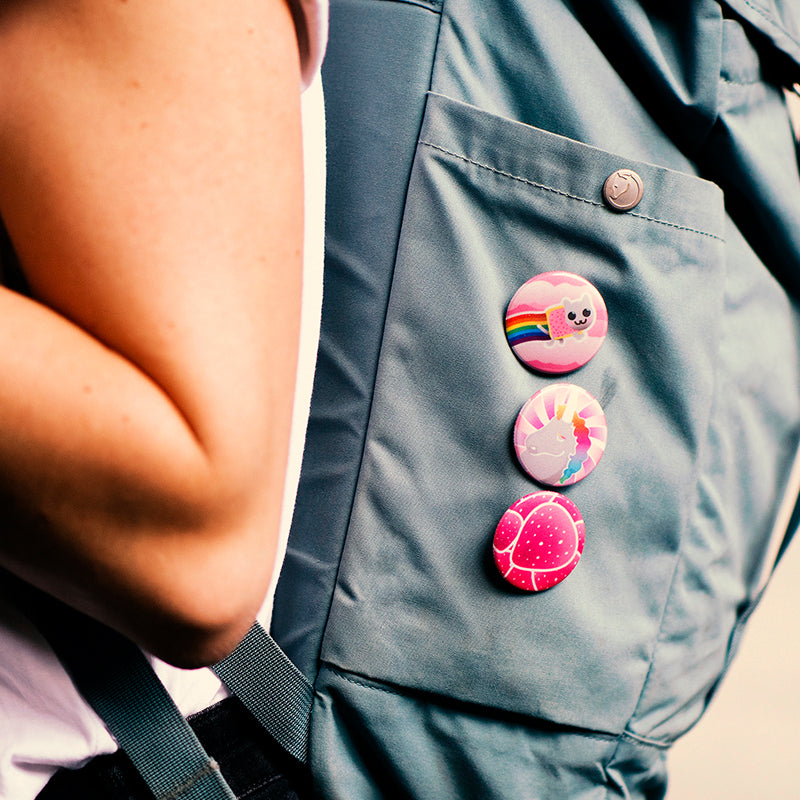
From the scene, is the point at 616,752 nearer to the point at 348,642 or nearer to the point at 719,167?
the point at 348,642

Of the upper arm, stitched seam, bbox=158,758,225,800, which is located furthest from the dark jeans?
the upper arm

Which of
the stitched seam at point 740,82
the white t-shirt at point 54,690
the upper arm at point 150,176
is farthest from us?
the stitched seam at point 740,82

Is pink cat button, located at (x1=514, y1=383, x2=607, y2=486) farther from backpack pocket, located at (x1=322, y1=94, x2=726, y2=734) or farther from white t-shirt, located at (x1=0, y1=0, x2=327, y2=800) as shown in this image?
white t-shirt, located at (x1=0, y1=0, x2=327, y2=800)

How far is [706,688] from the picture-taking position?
63 cm

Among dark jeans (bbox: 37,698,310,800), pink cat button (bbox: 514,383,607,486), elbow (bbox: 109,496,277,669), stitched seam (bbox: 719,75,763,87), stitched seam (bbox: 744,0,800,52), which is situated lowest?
dark jeans (bbox: 37,698,310,800)

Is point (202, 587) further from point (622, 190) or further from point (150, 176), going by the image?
point (622, 190)

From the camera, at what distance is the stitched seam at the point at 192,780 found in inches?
16.7

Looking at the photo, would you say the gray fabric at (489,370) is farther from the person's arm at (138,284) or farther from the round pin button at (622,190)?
the person's arm at (138,284)

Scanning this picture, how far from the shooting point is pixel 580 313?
1.56ft

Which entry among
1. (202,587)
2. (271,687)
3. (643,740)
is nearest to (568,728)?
(643,740)

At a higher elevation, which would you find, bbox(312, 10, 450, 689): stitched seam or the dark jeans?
bbox(312, 10, 450, 689): stitched seam

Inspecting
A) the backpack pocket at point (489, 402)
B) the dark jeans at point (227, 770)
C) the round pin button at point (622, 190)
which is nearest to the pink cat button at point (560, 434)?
the backpack pocket at point (489, 402)

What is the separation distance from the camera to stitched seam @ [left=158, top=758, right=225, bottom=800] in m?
0.43

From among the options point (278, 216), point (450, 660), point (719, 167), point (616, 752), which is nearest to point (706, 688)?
point (616, 752)
